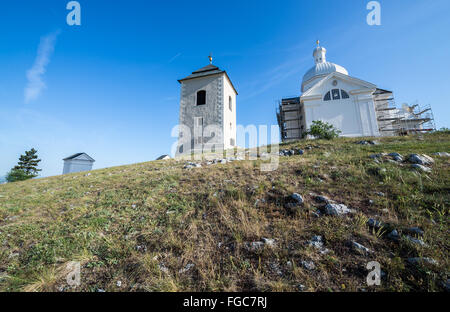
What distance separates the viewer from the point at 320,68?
26.9 meters

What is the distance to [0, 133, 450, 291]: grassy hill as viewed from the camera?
2.01 metres

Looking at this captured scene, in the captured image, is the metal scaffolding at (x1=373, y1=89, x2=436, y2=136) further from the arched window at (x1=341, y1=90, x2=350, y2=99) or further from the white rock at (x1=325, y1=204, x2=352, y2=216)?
the white rock at (x1=325, y1=204, x2=352, y2=216)

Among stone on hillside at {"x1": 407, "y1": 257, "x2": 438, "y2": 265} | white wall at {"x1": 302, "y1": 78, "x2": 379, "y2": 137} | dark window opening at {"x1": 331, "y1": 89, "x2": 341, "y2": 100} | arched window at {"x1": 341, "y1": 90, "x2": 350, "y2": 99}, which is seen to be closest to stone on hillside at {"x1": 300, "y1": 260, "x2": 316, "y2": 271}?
stone on hillside at {"x1": 407, "y1": 257, "x2": 438, "y2": 265}

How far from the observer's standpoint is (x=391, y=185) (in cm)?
390

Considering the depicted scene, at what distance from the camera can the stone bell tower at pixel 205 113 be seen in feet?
60.1

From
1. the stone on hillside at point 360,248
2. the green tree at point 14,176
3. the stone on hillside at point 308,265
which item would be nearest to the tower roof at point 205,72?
the stone on hillside at point 360,248

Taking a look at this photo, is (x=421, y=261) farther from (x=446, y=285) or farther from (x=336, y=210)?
(x=336, y=210)

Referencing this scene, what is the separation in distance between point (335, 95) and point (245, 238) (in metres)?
22.7

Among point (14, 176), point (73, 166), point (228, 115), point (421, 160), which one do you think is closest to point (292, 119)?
point (228, 115)

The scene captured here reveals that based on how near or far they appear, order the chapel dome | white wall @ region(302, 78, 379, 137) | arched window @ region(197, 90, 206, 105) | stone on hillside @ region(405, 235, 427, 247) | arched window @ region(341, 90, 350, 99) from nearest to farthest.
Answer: stone on hillside @ region(405, 235, 427, 247) < white wall @ region(302, 78, 379, 137) < arched window @ region(197, 90, 206, 105) < arched window @ region(341, 90, 350, 99) < the chapel dome

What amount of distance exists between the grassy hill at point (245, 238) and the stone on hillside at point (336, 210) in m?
0.12

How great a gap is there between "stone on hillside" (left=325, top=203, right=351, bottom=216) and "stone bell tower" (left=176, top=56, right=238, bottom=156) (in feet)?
49.2

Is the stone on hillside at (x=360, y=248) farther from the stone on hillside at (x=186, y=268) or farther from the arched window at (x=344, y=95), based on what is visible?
the arched window at (x=344, y=95)
